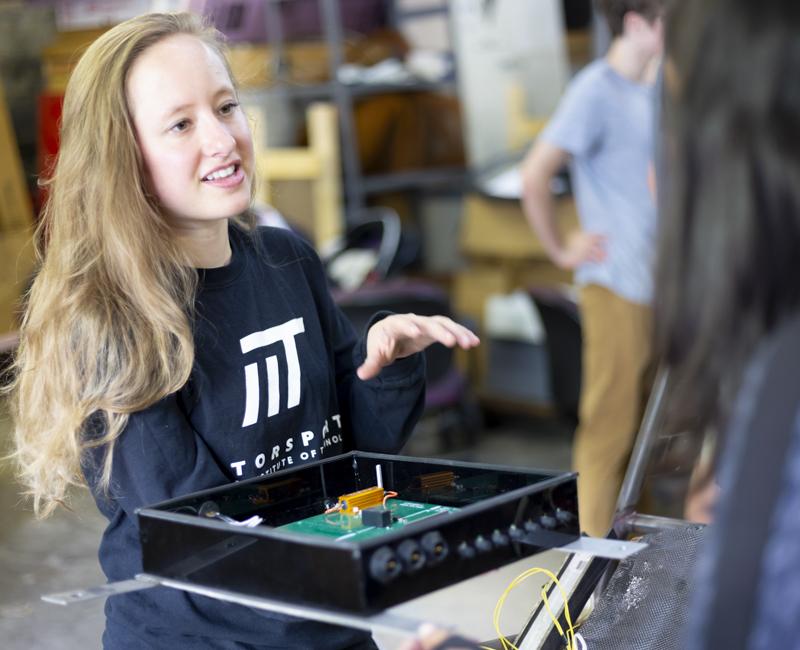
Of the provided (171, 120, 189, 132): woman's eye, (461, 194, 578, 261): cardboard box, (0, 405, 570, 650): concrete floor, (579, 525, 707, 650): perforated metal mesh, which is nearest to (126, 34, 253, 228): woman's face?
(171, 120, 189, 132): woman's eye

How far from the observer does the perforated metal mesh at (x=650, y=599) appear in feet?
4.73

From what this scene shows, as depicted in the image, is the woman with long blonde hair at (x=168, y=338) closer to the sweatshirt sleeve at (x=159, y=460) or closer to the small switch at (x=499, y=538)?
the sweatshirt sleeve at (x=159, y=460)

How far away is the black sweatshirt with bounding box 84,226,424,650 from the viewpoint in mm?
1369

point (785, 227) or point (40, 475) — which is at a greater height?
point (785, 227)

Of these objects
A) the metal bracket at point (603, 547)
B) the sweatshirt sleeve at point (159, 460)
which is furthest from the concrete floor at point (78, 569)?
the metal bracket at point (603, 547)

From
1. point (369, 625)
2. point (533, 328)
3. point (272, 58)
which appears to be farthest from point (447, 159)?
point (369, 625)

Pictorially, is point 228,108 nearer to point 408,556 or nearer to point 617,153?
point 408,556

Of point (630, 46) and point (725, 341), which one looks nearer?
point (725, 341)

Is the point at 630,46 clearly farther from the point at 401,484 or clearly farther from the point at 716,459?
the point at 716,459

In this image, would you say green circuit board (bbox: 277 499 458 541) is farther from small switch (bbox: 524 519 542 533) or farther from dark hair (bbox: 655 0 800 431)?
dark hair (bbox: 655 0 800 431)

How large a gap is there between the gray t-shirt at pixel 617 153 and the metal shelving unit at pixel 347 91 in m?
2.27

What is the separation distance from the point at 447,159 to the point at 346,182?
23.8 inches

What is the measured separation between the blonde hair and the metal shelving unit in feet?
12.1

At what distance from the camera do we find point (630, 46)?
2934mm
